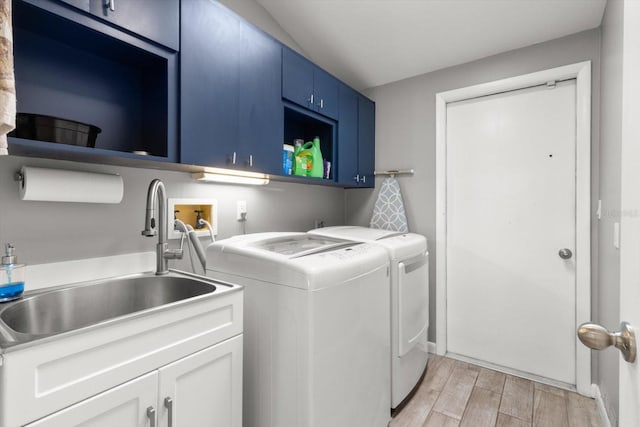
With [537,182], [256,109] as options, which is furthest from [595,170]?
[256,109]

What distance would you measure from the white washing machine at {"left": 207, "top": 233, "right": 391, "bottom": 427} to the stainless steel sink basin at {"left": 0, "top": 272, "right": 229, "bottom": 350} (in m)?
0.20

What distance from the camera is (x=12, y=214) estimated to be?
1.17 metres

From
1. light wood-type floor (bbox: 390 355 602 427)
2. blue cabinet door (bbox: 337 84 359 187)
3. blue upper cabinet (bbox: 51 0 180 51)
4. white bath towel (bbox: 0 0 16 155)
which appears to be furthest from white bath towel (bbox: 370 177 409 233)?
white bath towel (bbox: 0 0 16 155)

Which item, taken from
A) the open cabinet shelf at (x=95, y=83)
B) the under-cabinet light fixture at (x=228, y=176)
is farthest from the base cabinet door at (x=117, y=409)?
the under-cabinet light fixture at (x=228, y=176)

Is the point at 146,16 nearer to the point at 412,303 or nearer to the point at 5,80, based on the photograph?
the point at 5,80

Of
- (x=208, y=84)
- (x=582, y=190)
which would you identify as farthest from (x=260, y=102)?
(x=582, y=190)

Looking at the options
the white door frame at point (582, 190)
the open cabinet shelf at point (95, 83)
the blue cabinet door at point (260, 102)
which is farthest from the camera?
the white door frame at point (582, 190)

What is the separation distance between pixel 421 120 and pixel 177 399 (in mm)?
2503

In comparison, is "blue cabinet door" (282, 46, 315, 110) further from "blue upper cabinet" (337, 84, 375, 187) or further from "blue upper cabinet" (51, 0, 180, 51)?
"blue upper cabinet" (51, 0, 180, 51)

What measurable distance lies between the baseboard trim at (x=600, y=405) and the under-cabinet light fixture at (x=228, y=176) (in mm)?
2345

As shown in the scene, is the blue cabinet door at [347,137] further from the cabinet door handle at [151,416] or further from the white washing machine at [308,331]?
the cabinet door handle at [151,416]

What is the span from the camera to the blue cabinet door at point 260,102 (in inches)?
64.5

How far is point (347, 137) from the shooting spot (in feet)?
8.17

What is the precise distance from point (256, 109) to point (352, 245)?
0.91 meters
